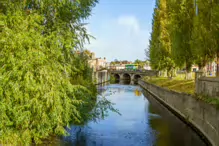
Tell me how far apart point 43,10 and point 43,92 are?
3.55m

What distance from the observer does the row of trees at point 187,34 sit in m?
19.9

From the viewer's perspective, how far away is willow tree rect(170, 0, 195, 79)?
2677 cm

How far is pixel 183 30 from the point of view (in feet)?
89.5

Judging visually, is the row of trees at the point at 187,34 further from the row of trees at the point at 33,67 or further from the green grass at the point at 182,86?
the row of trees at the point at 33,67

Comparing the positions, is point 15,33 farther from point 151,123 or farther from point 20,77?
point 151,123

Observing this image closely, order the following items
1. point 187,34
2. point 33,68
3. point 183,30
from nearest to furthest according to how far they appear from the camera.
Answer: point 33,68
point 187,34
point 183,30

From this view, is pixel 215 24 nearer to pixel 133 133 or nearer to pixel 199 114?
pixel 199 114

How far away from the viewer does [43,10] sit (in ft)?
37.4

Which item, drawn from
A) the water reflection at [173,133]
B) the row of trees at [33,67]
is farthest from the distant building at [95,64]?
the row of trees at [33,67]

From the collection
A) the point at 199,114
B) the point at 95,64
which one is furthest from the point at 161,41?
the point at 95,64

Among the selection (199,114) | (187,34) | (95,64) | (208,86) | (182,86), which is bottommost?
(199,114)

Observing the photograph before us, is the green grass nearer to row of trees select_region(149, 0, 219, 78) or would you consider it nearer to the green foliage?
row of trees select_region(149, 0, 219, 78)

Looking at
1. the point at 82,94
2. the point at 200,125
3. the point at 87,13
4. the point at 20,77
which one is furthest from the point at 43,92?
the point at 200,125

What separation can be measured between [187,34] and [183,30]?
0.62 m
